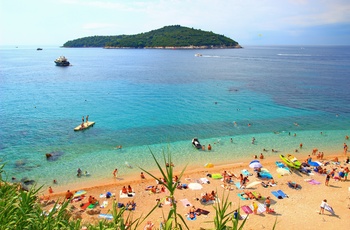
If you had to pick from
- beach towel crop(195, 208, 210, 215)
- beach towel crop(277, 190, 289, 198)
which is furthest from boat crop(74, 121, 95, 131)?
beach towel crop(277, 190, 289, 198)

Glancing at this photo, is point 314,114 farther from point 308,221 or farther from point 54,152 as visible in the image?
point 54,152

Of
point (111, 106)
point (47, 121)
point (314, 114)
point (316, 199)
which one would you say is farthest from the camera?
point (111, 106)

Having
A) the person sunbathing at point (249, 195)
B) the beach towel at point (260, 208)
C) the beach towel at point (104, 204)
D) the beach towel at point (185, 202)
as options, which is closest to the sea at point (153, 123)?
the beach towel at point (185, 202)

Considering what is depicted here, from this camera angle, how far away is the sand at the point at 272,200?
18.5 meters

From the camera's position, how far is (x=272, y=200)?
70.1ft

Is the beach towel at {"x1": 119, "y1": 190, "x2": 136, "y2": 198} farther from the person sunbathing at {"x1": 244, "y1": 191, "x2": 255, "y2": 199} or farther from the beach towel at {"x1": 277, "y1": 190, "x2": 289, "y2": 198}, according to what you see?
the beach towel at {"x1": 277, "y1": 190, "x2": 289, "y2": 198}

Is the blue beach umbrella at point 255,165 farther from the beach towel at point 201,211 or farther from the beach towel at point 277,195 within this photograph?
the beach towel at point 201,211

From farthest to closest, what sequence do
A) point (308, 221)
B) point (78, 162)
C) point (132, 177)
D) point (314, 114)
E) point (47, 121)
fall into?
point (314, 114) < point (47, 121) < point (78, 162) < point (132, 177) < point (308, 221)

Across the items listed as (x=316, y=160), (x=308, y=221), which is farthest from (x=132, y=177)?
(x=316, y=160)

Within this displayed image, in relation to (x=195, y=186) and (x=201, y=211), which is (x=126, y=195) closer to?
(x=195, y=186)

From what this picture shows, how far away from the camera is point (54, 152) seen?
3081cm

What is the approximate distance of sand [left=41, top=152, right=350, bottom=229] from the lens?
1847cm

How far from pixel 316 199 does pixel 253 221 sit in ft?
22.6

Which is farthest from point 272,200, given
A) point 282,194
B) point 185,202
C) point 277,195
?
point 185,202
